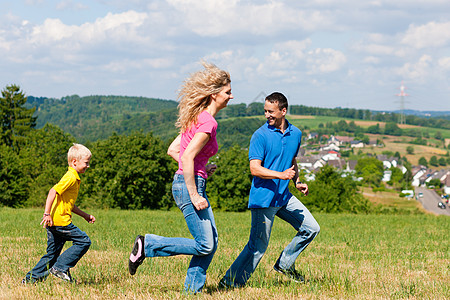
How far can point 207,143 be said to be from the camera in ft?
15.9

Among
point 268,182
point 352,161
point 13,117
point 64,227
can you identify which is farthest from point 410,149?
point 64,227

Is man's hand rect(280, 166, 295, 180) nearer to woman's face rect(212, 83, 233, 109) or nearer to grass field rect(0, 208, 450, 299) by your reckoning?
woman's face rect(212, 83, 233, 109)

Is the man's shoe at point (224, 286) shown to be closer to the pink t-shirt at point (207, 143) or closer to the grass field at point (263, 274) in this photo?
the grass field at point (263, 274)

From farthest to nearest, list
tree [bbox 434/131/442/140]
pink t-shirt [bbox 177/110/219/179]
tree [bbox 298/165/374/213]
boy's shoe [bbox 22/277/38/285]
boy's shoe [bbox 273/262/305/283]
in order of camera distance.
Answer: tree [bbox 434/131/442/140] → tree [bbox 298/165/374/213] → boy's shoe [bbox 273/262/305/283] → boy's shoe [bbox 22/277/38/285] → pink t-shirt [bbox 177/110/219/179]

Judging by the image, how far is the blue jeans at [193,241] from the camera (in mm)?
4852

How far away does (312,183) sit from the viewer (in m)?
40.6

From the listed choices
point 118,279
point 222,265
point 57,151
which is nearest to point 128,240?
point 222,265

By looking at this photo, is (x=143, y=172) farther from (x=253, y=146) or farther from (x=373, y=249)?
(x=253, y=146)

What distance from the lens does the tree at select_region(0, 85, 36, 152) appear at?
211 ft

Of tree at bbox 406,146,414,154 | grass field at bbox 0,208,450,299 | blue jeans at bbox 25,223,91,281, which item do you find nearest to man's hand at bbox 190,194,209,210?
grass field at bbox 0,208,450,299

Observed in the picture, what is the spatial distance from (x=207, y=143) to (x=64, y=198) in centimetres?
190

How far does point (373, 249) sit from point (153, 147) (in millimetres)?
38066

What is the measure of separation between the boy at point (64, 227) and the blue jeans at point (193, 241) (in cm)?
107

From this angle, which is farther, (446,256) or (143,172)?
(143,172)
